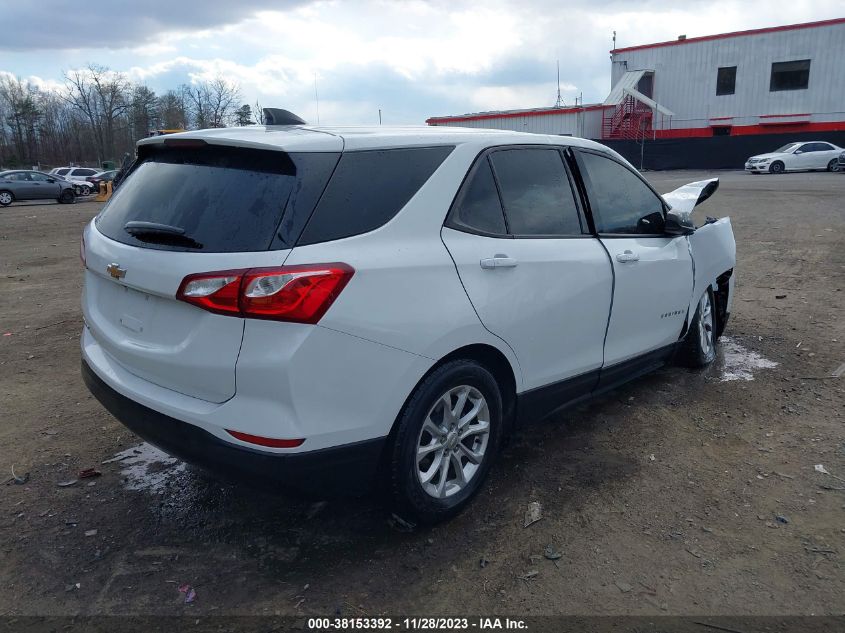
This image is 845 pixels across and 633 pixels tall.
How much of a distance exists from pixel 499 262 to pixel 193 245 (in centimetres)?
139

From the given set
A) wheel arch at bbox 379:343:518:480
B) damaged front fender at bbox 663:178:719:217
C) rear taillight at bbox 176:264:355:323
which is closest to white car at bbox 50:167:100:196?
damaged front fender at bbox 663:178:719:217

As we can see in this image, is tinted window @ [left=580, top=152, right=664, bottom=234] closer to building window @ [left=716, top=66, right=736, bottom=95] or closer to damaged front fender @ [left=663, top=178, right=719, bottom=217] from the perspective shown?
damaged front fender @ [left=663, top=178, right=719, bottom=217]

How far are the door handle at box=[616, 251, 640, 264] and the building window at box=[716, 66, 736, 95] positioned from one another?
3731 cm

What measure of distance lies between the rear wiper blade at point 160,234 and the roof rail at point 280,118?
997 millimetres

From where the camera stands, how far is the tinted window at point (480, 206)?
125 inches

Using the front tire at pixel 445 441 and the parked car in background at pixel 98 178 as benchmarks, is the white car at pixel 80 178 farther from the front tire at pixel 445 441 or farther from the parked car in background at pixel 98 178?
the front tire at pixel 445 441

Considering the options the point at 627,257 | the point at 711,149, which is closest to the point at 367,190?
the point at 627,257

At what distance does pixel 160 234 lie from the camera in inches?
111

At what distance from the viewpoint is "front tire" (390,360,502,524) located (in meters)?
2.91

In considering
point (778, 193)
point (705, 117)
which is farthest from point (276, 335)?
point (705, 117)

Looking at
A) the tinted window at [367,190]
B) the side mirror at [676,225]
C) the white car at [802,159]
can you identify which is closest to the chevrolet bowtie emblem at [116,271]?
the tinted window at [367,190]

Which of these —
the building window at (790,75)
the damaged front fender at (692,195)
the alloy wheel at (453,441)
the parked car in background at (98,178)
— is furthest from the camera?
the building window at (790,75)

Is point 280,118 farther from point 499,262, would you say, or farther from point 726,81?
point 726,81

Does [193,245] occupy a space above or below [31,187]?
above
